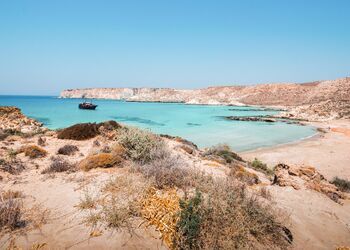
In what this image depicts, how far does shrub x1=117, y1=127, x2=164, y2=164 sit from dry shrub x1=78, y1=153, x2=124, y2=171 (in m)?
0.53

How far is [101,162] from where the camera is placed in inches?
302

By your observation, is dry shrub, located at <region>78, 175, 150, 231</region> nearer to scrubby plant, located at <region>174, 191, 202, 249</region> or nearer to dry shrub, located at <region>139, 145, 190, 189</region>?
dry shrub, located at <region>139, 145, 190, 189</region>

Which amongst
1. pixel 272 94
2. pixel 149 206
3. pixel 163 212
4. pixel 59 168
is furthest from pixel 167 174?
pixel 272 94

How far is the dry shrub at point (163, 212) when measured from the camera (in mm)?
4348

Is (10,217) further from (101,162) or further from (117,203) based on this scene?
(101,162)

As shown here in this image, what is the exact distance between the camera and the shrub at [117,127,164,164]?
8.27 m

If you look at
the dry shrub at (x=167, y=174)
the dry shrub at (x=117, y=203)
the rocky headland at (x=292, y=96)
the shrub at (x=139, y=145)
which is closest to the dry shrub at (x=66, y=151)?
the shrub at (x=139, y=145)

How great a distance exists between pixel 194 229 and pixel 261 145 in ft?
72.9

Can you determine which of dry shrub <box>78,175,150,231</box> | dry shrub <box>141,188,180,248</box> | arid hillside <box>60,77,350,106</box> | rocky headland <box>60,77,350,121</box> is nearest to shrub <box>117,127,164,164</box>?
dry shrub <box>78,175,150,231</box>

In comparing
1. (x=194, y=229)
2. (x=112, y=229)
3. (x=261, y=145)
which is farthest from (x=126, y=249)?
(x=261, y=145)

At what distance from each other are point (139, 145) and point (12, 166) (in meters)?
3.86

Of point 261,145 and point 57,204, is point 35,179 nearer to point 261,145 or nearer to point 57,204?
point 57,204

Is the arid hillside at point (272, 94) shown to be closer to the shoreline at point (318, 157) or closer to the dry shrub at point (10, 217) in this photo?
the shoreline at point (318, 157)

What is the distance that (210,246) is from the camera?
4066 mm
